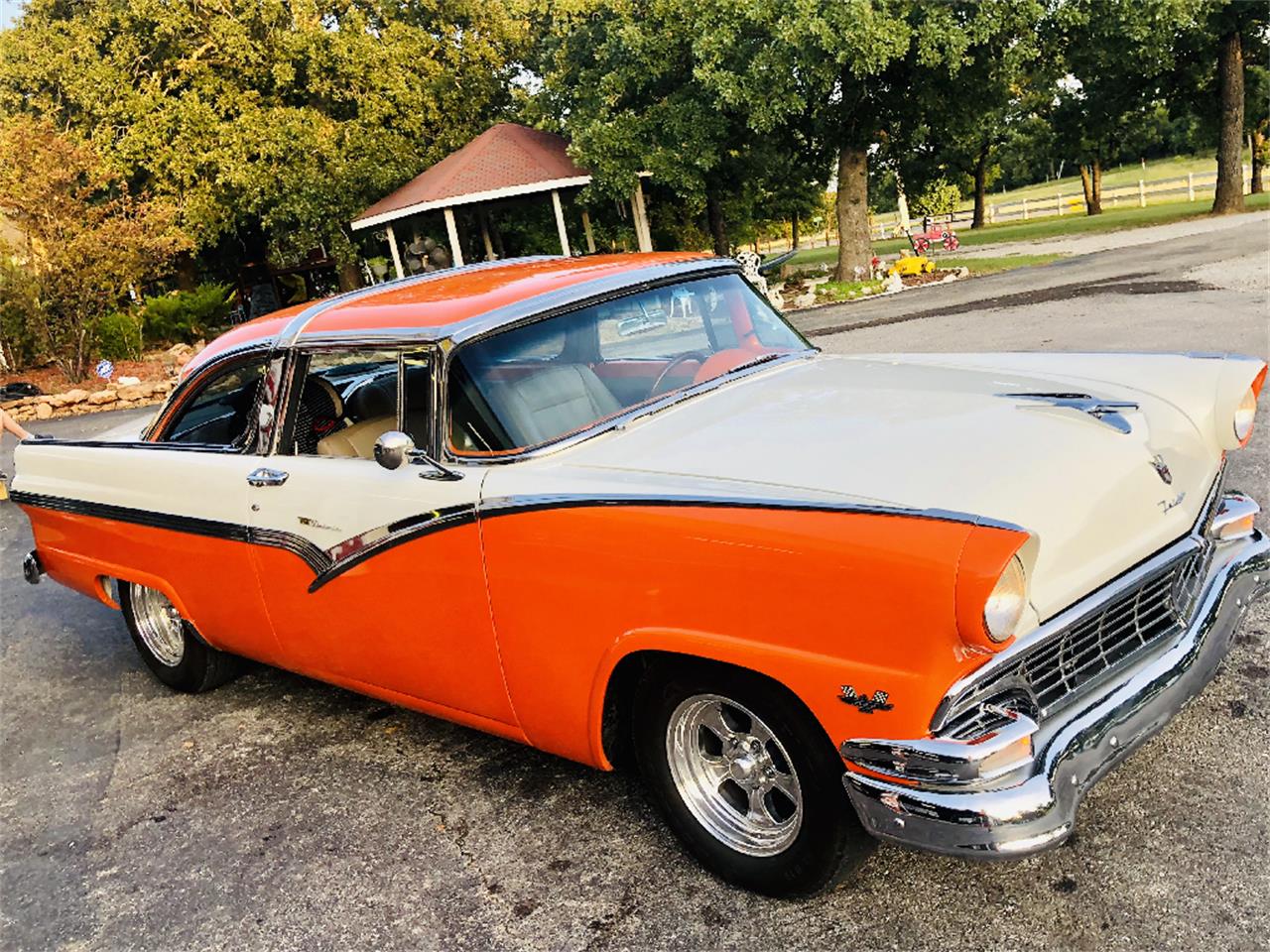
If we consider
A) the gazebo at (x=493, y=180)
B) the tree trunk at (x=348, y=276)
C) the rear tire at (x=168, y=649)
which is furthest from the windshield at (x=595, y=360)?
the tree trunk at (x=348, y=276)

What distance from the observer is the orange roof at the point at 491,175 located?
2434 centimetres

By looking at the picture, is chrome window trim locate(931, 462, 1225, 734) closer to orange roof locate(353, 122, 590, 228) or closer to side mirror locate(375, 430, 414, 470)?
side mirror locate(375, 430, 414, 470)

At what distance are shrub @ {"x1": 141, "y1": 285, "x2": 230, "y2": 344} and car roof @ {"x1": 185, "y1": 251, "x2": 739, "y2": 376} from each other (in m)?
22.5

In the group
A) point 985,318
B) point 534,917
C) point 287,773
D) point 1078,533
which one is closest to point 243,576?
point 287,773

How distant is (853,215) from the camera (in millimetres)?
24125

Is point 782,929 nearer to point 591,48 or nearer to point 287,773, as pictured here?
point 287,773

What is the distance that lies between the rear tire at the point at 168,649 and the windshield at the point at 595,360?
2290mm

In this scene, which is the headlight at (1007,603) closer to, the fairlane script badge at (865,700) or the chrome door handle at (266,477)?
the fairlane script badge at (865,700)

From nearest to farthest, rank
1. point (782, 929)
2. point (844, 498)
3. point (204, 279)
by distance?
point (844, 498) → point (782, 929) → point (204, 279)

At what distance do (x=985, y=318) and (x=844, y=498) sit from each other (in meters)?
11.9

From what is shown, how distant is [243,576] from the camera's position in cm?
409

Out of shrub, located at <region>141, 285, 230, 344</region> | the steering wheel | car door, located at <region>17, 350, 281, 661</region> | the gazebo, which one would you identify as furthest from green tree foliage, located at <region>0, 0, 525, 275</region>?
the steering wheel

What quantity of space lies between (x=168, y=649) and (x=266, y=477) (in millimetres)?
1645

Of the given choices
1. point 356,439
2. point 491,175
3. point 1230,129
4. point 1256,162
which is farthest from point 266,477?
point 1256,162
